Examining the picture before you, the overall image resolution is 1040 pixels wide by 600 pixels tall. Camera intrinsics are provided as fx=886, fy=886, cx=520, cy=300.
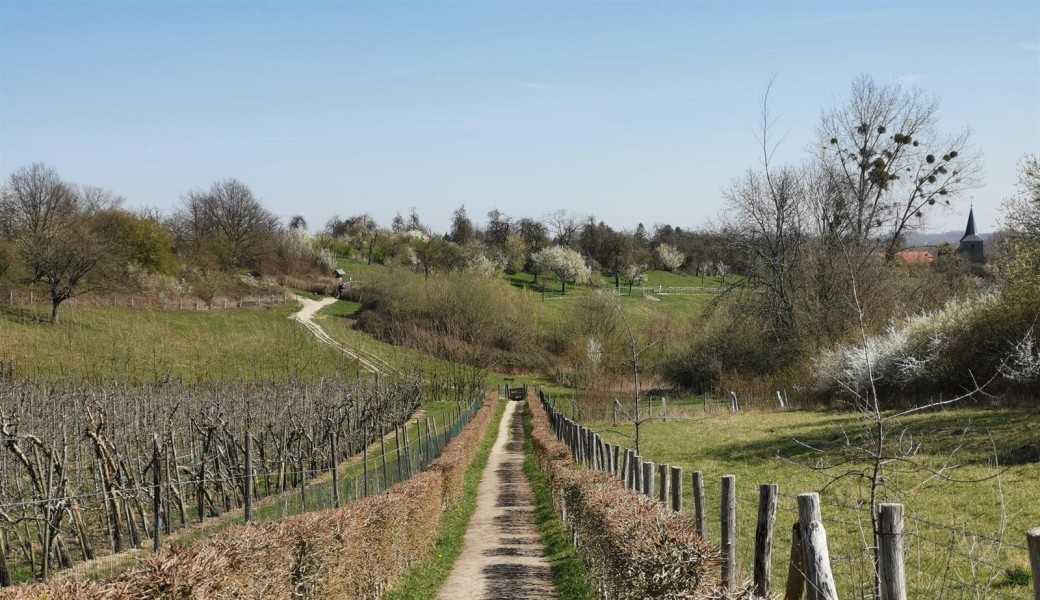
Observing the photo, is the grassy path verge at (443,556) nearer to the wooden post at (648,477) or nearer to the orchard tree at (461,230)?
the wooden post at (648,477)

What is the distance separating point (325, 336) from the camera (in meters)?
66.4

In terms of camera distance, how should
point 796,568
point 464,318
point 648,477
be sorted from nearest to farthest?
point 796,568 → point 648,477 → point 464,318

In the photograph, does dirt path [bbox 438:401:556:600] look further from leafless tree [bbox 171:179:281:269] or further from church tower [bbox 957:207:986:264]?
church tower [bbox 957:207:986:264]

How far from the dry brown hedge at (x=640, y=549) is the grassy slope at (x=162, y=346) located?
120ft

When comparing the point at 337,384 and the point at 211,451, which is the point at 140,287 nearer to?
the point at 337,384

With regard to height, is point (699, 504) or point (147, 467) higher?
point (699, 504)

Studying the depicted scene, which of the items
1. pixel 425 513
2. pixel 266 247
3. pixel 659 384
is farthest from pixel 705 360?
pixel 266 247

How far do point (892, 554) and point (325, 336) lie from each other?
209 ft

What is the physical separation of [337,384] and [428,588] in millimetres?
25717

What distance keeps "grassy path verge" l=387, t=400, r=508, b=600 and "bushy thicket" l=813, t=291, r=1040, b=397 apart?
553 inches

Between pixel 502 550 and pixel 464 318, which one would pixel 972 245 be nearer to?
pixel 464 318

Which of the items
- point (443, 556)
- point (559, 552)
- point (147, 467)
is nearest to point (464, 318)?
point (147, 467)

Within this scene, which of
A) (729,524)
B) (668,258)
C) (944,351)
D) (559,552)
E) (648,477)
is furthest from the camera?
(668,258)

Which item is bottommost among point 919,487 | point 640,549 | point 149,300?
point 919,487
